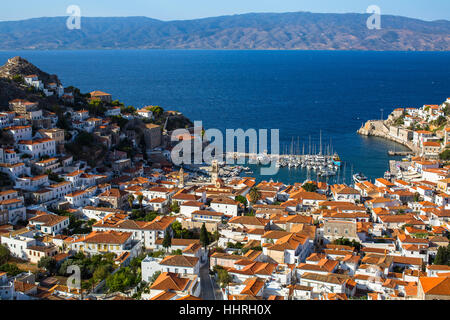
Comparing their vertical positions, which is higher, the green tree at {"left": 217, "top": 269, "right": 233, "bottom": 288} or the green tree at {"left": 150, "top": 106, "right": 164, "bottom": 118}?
the green tree at {"left": 150, "top": 106, "right": 164, "bottom": 118}

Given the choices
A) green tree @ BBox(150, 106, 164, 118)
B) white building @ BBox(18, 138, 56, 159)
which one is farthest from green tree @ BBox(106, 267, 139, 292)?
green tree @ BBox(150, 106, 164, 118)

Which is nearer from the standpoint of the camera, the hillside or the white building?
the white building

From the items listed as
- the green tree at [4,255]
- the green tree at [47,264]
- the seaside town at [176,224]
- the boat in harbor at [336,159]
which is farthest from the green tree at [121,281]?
the boat in harbor at [336,159]

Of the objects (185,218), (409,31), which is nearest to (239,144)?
(185,218)

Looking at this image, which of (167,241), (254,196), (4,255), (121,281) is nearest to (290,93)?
(254,196)

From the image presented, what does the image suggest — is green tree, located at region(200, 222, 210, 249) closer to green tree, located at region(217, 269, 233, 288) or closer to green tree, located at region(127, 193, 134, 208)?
green tree, located at region(217, 269, 233, 288)

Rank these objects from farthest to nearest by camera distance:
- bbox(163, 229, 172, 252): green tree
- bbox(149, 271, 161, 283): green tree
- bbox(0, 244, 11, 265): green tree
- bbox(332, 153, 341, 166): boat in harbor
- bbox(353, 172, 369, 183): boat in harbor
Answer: bbox(332, 153, 341, 166): boat in harbor
bbox(353, 172, 369, 183): boat in harbor
bbox(163, 229, 172, 252): green tree
bbox(0, 244, 11, 265): green tree
bbox(149, 271, 161, 283): green tree

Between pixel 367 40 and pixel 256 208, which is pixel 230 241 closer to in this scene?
pixel 256 208
